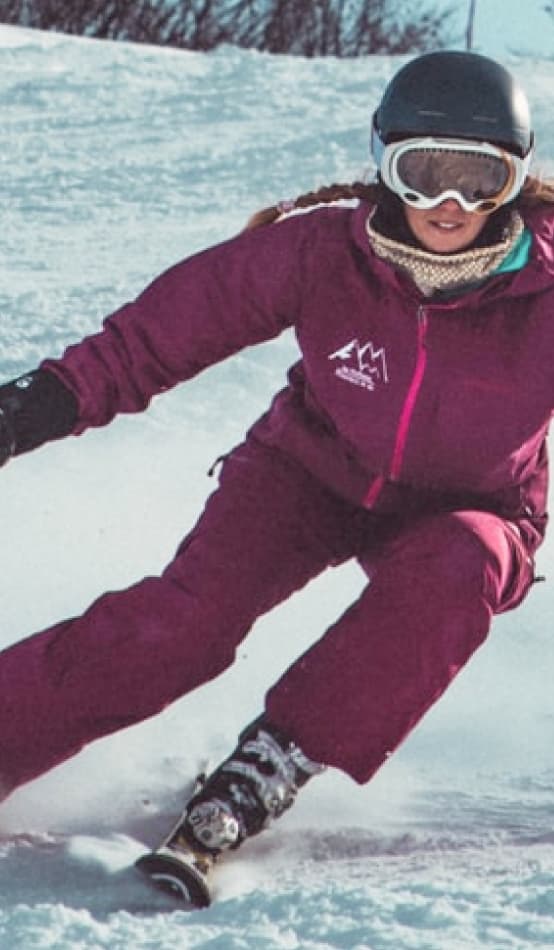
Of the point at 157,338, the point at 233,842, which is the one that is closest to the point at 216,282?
the point at 157,338

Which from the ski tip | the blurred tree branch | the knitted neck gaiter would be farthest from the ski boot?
the blurred tree branch

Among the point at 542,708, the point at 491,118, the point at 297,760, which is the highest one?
the point at 491,118

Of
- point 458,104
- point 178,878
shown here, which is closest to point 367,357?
point 458,104

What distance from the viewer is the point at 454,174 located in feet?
11.0

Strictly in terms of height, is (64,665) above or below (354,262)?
below

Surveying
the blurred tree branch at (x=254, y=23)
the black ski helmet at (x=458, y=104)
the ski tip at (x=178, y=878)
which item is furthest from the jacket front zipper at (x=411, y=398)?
the blurred tree branch at (x=254, y=23)

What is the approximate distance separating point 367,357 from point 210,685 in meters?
1.00

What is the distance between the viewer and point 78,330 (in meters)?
6.47

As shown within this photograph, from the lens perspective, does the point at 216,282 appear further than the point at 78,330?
No

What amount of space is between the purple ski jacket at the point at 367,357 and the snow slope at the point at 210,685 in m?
0.54

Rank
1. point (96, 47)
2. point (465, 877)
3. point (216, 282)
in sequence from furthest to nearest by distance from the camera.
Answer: point (96, 47), point (216, 282), point (465, 877)

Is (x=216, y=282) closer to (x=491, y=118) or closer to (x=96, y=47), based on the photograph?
(x=491, y=118)

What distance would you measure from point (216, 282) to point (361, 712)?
2.63 ft

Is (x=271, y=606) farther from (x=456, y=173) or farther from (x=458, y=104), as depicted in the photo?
(x=458, y=104)
